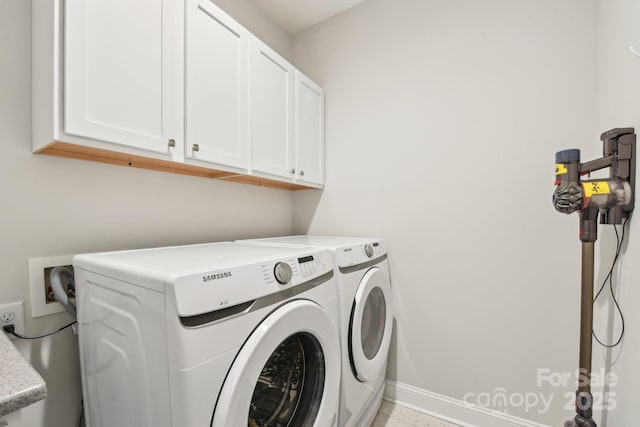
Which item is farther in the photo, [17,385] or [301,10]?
[301,10]

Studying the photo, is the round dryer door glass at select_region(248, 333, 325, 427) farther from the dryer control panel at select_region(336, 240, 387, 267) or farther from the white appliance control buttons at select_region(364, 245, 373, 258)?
the white appliance control buttons at select_region(364, 245, 373, 258)

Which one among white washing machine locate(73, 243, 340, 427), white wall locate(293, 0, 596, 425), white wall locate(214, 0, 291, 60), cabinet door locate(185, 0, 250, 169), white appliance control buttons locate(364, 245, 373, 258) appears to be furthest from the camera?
white wall locate(214, 0, 291, 60)

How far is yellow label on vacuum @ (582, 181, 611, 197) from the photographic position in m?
0.92

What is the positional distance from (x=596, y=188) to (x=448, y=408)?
1.45 metres

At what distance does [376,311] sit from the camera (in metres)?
1.60

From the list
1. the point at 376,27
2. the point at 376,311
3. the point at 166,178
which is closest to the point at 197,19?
the point at 166,178

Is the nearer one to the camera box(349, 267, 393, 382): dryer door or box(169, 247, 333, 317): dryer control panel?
box(169, 247, 333, 317): dryer control panel

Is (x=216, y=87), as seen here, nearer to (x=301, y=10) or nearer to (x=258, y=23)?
(x=258, y=23)

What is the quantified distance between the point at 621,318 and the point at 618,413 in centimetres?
33

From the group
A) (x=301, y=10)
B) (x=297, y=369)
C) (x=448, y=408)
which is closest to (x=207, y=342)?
(x=297, y=369)

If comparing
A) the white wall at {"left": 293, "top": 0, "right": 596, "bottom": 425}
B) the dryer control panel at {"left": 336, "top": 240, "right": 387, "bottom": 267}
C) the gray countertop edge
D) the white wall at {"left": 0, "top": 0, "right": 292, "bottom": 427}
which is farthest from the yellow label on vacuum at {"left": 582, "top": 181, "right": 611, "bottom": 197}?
the white wall at {"left": 0, "top": 0, "right": 292, "bottom": 427}

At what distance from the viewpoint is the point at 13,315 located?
0.95 metres

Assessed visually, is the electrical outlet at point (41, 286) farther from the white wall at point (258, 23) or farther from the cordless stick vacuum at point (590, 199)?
the cordless stick vacuum at point (590, 199)

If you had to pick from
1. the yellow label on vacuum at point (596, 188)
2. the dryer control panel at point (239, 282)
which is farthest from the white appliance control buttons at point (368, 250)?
the yellow label on vacuum at point (596, 188)
